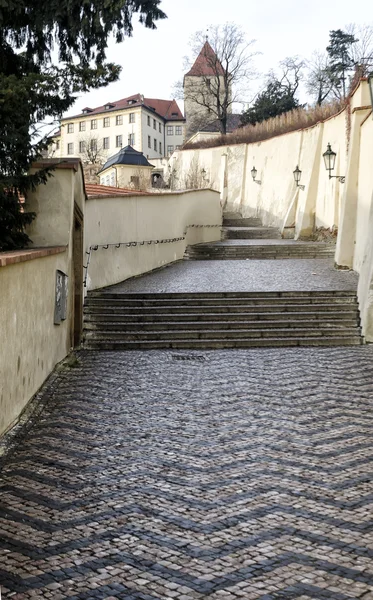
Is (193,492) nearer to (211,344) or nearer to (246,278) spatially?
(211,344)

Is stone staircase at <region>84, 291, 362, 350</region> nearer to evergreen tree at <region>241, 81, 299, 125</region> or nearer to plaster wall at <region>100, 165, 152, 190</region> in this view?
plaster wall at <region>100, 165, 152, 190</region>

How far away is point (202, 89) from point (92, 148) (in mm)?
17263

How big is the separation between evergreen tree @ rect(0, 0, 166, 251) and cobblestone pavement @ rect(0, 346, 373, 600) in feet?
8.43

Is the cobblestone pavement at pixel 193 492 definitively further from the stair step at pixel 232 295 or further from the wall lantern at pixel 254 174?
the wall lantern at pixel 254 174

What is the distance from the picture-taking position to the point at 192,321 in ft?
40.4

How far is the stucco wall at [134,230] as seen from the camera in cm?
1445

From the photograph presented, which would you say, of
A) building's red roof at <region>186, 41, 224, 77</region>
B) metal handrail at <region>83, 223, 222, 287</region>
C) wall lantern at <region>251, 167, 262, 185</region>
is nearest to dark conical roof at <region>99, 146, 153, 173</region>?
wall lantern at <region>251, 167, 262, 185</region>

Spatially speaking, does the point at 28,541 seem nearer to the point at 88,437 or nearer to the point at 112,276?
the point at 88,437

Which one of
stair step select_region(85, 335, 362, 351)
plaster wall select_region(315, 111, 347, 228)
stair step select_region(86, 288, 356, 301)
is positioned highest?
plaster wall select_region(315, 111, 347, 228)

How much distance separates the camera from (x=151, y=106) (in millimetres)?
95875

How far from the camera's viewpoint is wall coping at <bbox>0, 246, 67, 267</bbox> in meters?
5.97

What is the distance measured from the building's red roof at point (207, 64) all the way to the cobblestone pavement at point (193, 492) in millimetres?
59954

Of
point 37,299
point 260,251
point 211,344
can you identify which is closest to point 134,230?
point 211,344

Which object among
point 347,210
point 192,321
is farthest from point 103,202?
point 347,210
